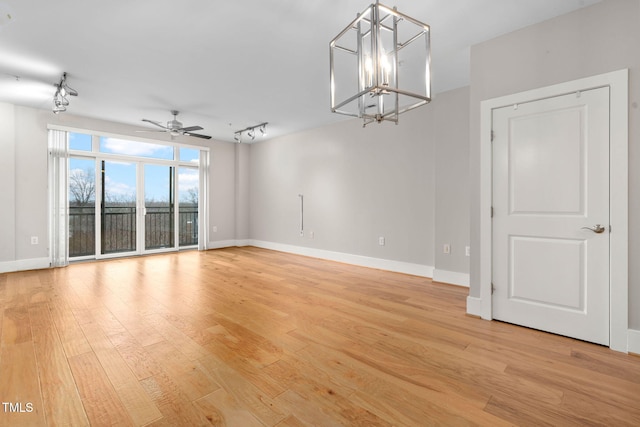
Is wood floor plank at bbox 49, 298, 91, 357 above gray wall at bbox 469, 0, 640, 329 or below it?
below

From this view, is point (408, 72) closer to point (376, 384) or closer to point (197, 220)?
point (376, 384)

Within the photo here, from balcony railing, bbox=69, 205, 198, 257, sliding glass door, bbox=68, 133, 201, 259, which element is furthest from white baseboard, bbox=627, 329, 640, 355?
balcony railing, bbox=69, 205, 198, 257

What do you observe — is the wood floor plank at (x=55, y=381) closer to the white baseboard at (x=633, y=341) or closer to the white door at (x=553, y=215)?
the white door at (x=553, y=215)

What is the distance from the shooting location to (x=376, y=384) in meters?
1.72

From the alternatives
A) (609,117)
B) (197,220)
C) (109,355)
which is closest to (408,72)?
(609,117)

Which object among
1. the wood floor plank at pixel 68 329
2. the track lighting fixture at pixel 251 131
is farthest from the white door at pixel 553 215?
the track lighting fixture at pixel 251 131

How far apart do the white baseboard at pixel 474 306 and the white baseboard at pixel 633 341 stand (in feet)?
→ 3.28

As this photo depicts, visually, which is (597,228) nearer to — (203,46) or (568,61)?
(568,61)

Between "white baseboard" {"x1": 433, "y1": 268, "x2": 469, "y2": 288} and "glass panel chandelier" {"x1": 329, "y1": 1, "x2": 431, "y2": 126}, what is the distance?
2.43m

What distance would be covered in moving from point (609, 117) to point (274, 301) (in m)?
3.49

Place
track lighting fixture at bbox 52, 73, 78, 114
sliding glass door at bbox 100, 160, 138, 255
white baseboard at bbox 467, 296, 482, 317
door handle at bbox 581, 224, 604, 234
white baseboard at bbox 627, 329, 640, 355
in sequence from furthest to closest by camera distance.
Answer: sliding glass door at bbox 100, 160, 138, 255
track lighting fixture at bbox 52, 73, 78, 114
white baseboard at bbox 467, 296, 482, 317
door handle at bbox 581, 224, 604, 234
white baseboard at bbox 627, 329, 640, 355

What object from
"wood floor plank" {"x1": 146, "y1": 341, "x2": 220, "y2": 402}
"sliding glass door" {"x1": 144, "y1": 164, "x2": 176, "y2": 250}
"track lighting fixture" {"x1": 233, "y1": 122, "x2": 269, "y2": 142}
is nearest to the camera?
"wood floor plank" {"x1": 146, "y1": 341, "x2": 220, "y2": 402}

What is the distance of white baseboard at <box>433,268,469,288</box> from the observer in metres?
3.90

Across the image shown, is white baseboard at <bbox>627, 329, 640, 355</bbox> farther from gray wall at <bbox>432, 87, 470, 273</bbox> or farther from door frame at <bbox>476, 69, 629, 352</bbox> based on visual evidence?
gray wall at <bbox>432, 87, 470, 273</bbox>
